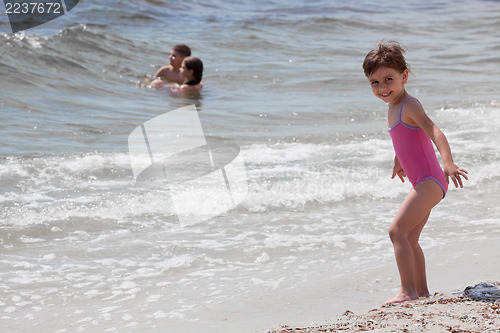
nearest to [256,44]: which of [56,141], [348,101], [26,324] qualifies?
[348,101]

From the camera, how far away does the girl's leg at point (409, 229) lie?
3.49 m

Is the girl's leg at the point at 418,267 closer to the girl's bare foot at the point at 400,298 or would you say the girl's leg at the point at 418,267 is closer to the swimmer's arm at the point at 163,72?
the girl's bare foot at the point at 400,298

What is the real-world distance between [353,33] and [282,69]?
240 inches

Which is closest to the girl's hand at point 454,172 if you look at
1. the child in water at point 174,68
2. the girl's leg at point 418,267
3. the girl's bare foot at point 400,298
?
the girl's leg at point 418,267

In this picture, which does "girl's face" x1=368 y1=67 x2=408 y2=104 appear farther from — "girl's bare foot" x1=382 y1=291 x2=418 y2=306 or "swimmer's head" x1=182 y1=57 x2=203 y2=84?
"swimmer's head" x1=182 y1=57 x2=203 y2=84

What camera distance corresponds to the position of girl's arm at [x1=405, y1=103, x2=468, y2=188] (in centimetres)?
325

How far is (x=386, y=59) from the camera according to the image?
3.63m

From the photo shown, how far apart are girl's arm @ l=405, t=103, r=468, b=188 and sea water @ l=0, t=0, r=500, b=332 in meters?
0.21

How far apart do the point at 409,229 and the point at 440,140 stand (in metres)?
0.47

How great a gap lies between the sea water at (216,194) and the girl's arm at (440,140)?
214 mm

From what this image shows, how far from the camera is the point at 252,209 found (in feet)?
18.0

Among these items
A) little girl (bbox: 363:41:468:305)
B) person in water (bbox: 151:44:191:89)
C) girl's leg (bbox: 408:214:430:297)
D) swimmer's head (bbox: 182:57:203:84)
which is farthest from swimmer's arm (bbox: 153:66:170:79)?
girl's leg (bbox: 408:214:430:297)

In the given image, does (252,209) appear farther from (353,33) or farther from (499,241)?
(353,33)

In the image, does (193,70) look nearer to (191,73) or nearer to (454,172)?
(191,73)
